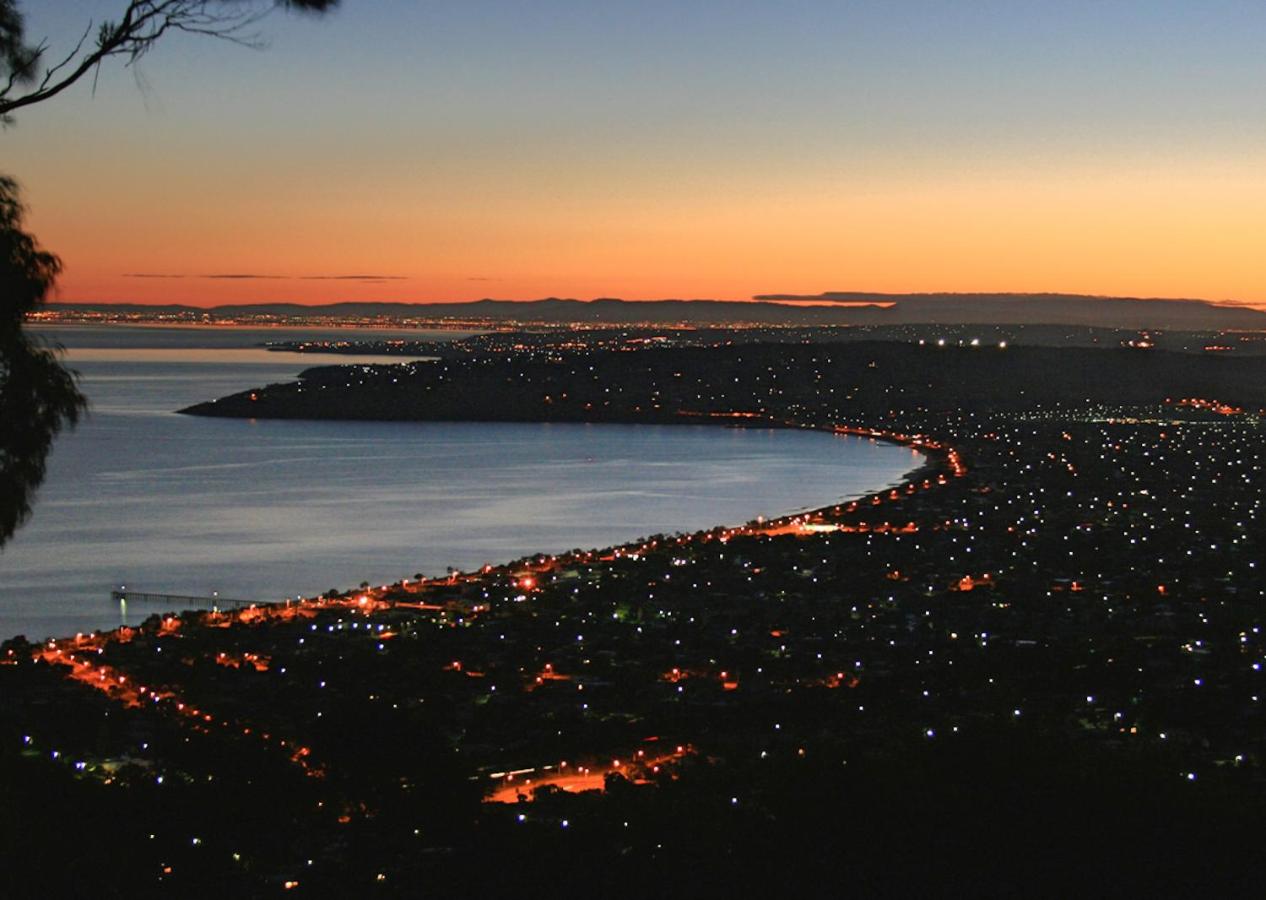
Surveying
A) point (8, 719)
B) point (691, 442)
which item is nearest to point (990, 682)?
point (8, 719)

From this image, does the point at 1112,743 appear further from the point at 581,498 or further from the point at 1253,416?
the point at 1253,416

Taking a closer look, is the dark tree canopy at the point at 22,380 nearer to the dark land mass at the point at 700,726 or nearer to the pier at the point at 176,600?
the dark land mass at the point at 700,726

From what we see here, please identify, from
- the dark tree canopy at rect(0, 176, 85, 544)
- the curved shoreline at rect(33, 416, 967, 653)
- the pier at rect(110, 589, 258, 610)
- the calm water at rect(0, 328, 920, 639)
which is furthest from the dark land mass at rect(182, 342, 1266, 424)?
the dark tree canopy at rect(0, 176, 85, 544)

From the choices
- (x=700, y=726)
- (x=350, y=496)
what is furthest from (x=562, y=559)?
(x=350, y=496)

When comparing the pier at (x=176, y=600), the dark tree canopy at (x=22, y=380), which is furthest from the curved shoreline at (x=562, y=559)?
the dark tree canopy at (x=22, y=380)

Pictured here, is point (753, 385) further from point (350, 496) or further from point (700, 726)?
point (700, 726)

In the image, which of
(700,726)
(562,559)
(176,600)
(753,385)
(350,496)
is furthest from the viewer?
(753,385)

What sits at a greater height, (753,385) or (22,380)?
(22,380)

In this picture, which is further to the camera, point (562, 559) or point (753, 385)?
point (753, 385)
